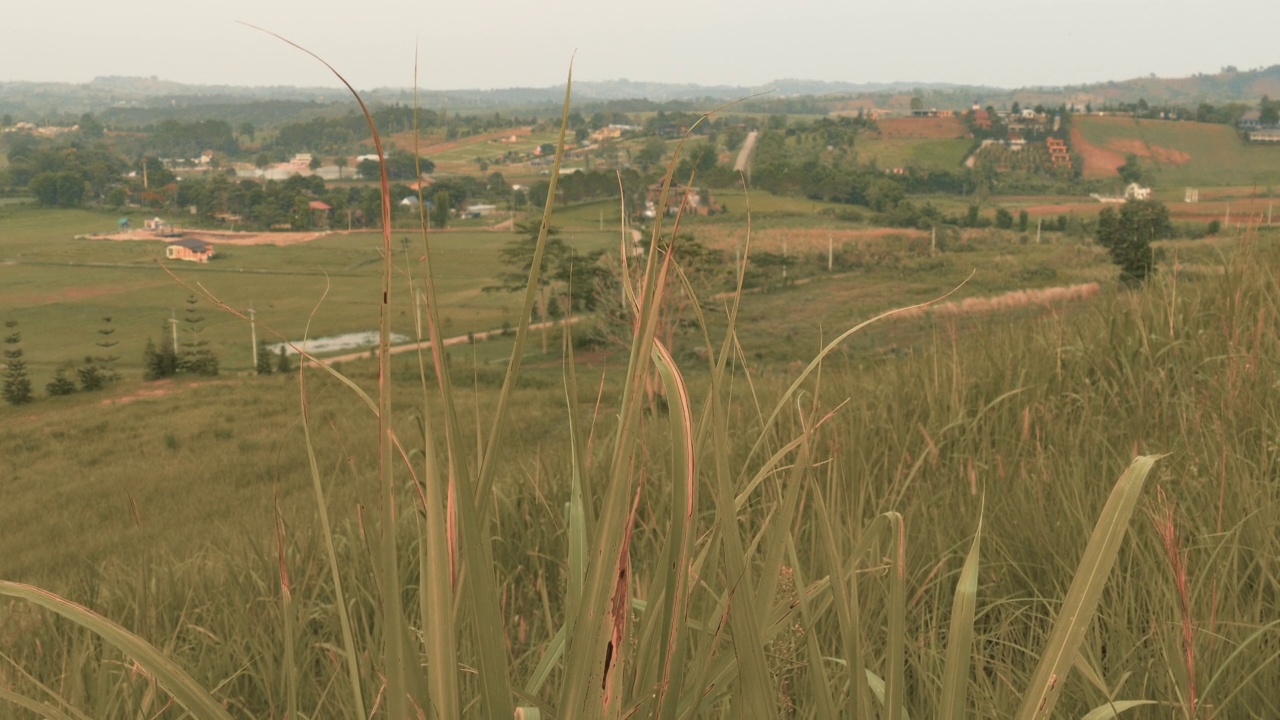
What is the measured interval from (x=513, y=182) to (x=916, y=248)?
35.3 metres

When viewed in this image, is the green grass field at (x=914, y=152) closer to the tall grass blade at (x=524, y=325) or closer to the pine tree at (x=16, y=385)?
the pine tree at (x=16, y=385)

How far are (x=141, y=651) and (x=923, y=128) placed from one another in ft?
300

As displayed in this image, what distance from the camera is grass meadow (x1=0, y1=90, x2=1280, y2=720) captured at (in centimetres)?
70

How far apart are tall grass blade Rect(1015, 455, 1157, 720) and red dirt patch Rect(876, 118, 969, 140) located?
284ft

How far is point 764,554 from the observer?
1873 millimetres

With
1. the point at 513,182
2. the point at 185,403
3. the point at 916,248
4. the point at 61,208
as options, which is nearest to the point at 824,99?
the point at 513,182

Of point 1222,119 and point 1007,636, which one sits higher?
point 1222,119

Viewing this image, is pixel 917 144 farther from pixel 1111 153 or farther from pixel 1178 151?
pixel 1178 151

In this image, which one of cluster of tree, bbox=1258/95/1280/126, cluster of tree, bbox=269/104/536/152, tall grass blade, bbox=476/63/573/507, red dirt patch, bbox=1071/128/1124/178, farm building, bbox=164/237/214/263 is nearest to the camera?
tall grass blade, bbox=476/63/573/507

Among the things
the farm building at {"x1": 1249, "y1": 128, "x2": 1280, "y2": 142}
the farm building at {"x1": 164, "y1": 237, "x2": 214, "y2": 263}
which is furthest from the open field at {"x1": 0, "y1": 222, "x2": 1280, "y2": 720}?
the farm building at {"x1": 1249, "y1": 128, "x2": 1280, "y2": 142}

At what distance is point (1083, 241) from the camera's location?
49469 millimetres

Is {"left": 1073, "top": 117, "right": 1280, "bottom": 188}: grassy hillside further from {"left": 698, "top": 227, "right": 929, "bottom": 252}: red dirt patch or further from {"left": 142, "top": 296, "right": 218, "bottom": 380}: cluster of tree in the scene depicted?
{"left": 142, "top": 296, "right": 218, "bottom": 380}: cluster of tree

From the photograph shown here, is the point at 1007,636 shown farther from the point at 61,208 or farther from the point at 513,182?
the point at 61,208

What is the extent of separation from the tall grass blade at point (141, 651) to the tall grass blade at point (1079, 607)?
612mm
